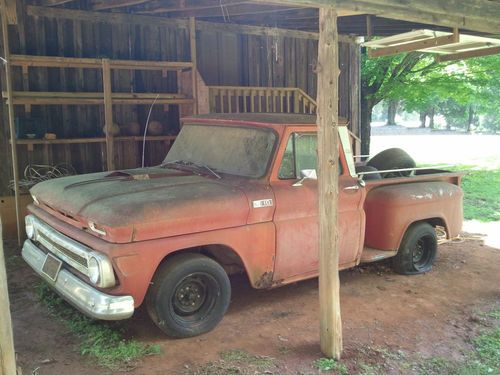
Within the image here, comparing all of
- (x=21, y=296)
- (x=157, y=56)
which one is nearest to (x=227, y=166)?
(x=21, y=296)

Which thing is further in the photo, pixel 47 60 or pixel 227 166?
pixel 47 60

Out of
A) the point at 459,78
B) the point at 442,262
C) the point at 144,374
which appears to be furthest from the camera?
the point at 459,78

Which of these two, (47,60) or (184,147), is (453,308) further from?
(47,60)

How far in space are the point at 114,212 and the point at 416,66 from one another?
13.9 m

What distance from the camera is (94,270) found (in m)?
4.10

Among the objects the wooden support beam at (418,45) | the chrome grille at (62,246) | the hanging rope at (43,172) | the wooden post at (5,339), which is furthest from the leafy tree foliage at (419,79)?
the wooden post at (5,339)

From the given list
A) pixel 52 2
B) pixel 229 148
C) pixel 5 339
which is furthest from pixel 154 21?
pixel 5 339

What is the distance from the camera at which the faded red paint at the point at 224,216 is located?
13.6ft

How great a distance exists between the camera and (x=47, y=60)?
7.62m

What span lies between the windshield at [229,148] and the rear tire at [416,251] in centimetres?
243

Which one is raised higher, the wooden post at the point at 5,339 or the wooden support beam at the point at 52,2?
the wooden support beam at the point at 52,2

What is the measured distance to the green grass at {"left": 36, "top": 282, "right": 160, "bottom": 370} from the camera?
4125mm

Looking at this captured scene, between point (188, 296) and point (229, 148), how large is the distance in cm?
168

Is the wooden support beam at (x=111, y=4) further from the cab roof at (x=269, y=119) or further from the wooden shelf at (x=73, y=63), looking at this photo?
the cab roof at (x=269, y=119)
